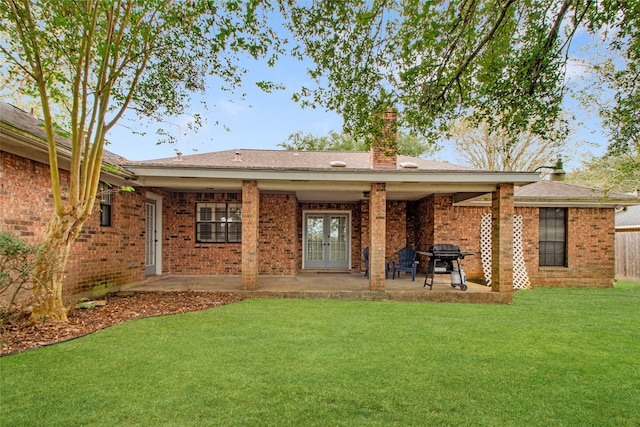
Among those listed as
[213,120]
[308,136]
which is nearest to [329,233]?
[213,120]

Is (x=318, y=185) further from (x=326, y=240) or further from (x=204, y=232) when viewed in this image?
(x=326, y=240)

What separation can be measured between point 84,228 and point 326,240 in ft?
24.1

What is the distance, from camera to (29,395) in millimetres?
2822

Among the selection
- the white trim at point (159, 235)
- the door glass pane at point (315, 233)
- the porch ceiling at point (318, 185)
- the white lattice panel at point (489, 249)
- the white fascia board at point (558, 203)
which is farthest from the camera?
the door glass pane at point (315, 233)

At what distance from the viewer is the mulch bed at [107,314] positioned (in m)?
4.14

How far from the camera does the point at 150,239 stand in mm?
9445

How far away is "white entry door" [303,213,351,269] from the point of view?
38.9 feet

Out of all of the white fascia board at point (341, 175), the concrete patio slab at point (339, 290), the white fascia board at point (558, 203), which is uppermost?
the white fascia board at point (341, 175)

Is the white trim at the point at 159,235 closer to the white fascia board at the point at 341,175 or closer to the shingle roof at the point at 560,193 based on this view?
the white fascia board at the point at 341,175

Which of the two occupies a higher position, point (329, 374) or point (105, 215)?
point (105, 215)

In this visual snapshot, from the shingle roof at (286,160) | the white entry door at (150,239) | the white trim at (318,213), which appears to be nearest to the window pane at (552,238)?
the shingle roof at (286,160)

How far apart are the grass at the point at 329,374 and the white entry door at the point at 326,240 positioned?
20.2ft

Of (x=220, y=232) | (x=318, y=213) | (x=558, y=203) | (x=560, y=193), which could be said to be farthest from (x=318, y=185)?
(x=560, y=193)

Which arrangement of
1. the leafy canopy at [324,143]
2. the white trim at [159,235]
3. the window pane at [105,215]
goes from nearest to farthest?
the window pane at [105,215], the white trim at [159,235], the leafy canopy at [324,143]
